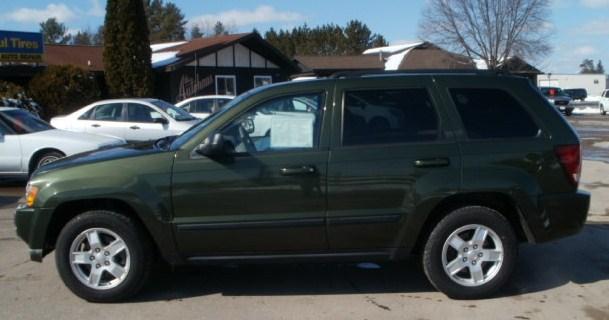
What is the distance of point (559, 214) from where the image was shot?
5.40 meters

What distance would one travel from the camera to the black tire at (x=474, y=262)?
5340mm

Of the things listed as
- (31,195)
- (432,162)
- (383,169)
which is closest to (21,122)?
(31,195)

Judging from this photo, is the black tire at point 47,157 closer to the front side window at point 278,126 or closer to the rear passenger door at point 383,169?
the front side window at point 278,126

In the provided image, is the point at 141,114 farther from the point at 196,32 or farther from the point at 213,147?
the point at 196,32

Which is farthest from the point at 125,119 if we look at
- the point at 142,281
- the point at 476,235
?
Result: the point at 476,235

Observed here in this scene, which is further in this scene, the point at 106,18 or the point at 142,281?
the point at 106,18

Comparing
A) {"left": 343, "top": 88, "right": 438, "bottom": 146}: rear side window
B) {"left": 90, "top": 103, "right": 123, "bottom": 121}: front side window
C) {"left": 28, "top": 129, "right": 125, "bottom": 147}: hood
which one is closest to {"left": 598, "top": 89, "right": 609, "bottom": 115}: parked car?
{"left": 90, "top": 103, "right": 123, "bottom": 121}: front side window

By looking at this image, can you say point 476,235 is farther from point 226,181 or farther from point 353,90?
point 226,181

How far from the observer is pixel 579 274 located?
6.15 metres

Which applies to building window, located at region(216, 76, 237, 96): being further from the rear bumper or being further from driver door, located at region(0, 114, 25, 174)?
the rear bumper

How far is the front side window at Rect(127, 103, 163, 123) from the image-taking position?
50.4ft

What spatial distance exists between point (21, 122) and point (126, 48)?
13.4m

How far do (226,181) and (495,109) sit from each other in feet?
7.59

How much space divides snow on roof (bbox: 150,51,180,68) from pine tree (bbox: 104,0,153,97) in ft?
8.88
